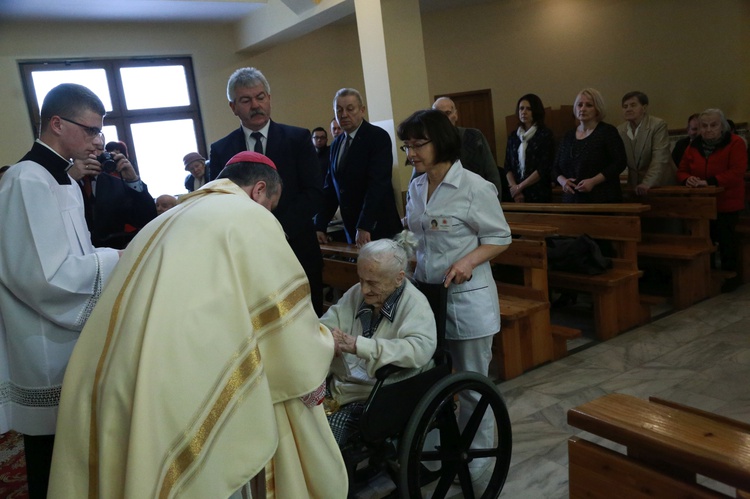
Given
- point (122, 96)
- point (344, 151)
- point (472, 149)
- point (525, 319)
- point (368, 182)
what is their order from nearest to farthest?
1. point (525, 319)
2. point (368, 182)
3. point (344, 151)
4. point (472, 149)
5. point (122, 96)

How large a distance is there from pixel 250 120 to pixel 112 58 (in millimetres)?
5483

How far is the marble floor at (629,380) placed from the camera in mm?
2588

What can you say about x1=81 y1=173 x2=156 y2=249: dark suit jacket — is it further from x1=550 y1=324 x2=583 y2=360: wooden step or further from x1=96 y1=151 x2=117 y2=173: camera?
x1=550 y1=324 x2=583 y2=360: wooden step

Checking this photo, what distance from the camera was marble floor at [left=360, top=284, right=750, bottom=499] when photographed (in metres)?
2.59

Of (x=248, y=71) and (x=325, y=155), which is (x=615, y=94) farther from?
(x=248, y=71)

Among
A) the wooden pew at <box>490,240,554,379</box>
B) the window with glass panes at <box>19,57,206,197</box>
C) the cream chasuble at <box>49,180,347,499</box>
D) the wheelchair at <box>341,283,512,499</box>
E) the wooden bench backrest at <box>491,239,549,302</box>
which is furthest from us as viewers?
the window with glass panes at <box>19,57,206,197</box>

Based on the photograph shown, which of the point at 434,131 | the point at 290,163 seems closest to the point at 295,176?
the point at 290,163

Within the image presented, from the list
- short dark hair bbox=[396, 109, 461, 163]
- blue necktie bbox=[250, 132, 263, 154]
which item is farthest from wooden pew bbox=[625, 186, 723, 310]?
blue necktie bbox=[250, 132, 263, 154]

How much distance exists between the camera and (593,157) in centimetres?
451

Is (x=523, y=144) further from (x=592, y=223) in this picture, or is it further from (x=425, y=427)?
(x=425, y=427)

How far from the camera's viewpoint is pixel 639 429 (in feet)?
4.15

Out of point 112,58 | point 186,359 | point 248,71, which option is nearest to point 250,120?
point 248,71

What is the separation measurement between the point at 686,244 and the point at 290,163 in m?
3.28

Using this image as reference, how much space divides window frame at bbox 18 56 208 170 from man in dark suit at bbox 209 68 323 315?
502cm
